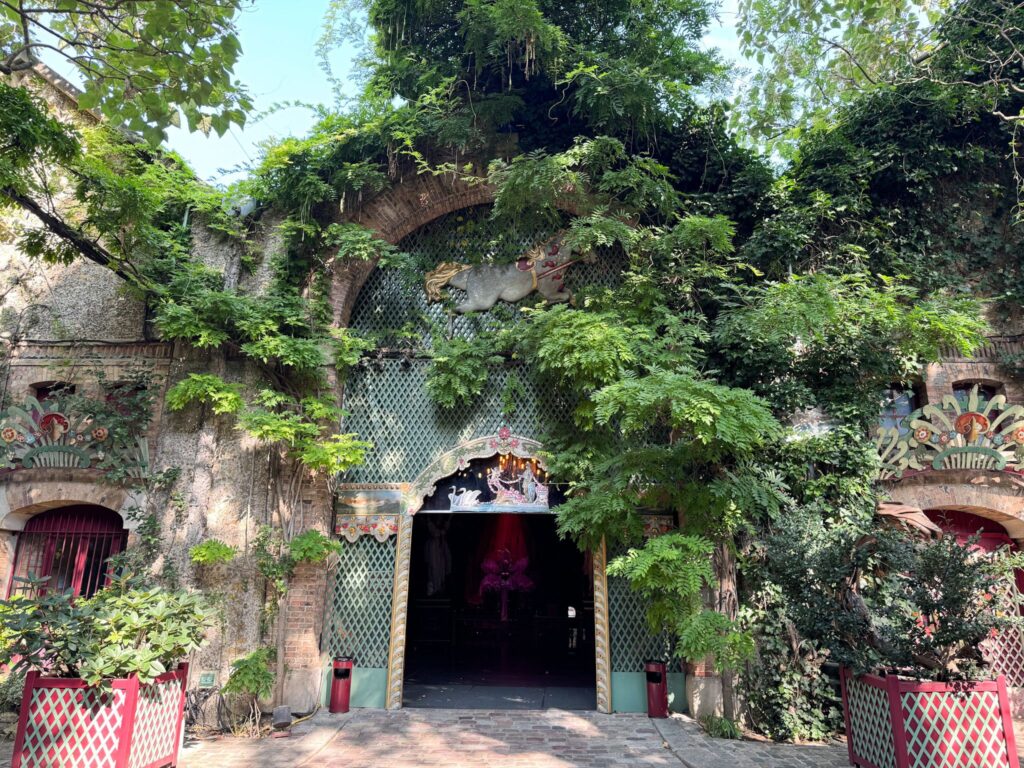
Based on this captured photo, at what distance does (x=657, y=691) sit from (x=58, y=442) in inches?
317

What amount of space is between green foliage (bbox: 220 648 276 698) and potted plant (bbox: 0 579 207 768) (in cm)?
139

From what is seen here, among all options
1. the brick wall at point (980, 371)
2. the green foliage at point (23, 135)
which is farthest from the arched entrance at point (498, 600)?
the green foliage at point (23, 135)

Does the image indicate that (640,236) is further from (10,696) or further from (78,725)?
(10,696)

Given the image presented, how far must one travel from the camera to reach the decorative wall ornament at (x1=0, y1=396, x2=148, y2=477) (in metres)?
8.39

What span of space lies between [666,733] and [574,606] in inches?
204

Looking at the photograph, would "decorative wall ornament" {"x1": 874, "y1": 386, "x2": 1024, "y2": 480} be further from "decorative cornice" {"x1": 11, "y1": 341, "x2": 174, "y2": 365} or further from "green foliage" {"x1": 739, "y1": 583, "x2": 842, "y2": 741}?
"decorative cornice" {"x1": 11, "y1": 341, "x2": 174, "y2": 365}

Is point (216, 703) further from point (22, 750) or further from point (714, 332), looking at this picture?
point (714, 332)

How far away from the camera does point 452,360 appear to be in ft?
28.5

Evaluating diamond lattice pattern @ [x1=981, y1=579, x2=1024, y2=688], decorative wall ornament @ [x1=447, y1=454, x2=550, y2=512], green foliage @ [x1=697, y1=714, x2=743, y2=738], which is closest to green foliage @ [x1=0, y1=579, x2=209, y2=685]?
decorative wall ornament @ [x1=447, y1=454, x2=550, y2=512]

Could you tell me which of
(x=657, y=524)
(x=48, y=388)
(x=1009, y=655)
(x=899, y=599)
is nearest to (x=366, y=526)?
(x=657, y=524)

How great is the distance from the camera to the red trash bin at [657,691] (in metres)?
7.63

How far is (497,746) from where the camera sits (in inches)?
256

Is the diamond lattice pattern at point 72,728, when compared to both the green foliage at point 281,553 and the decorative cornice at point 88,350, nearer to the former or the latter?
the green foliage at point 281,553

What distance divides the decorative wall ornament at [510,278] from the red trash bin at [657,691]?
4851 millimetres
